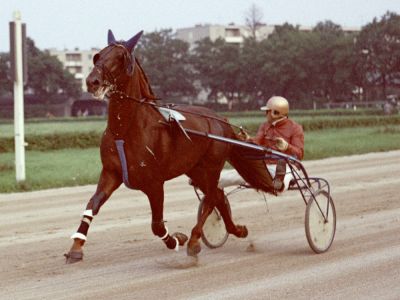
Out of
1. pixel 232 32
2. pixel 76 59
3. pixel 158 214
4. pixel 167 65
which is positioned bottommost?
pixel 158 214

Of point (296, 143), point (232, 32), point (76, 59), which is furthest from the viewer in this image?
point (76, 59)

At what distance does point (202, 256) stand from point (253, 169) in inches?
37.5

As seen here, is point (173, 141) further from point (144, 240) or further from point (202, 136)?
point (144, 240)

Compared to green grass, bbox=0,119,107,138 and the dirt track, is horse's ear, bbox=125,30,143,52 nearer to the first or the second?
the dirt track

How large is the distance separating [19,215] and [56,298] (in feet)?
19.5

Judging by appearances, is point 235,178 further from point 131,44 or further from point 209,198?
point 131,44

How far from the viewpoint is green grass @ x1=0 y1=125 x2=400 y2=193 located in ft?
59.0

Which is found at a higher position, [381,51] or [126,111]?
[381,51]

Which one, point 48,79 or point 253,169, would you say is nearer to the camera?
point 253,169

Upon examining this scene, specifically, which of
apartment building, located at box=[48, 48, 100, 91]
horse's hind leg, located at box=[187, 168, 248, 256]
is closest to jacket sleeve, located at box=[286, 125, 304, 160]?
horse's hind leg, located at box=[187, 168, 248, 256]

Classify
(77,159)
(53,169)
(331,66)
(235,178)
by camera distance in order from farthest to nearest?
(331,66) < (77,159) < (53,169) < (235,178)

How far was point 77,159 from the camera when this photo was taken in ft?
80.5

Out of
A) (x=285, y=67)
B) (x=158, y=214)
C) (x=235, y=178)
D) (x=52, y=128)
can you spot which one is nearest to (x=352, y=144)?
(x=52, y=128)

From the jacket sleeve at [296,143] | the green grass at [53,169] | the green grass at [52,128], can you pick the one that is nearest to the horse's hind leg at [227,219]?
the jacket sleeve at [296,143]
